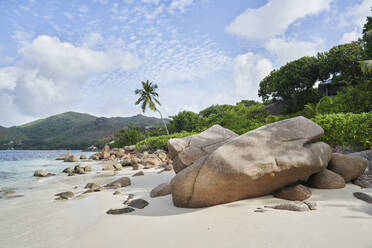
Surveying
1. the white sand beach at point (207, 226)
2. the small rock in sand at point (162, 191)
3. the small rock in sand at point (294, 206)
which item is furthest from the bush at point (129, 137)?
the small rock in sand at point (294, 206)

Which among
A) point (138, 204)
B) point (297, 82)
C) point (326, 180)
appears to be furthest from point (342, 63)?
point (138, 204)

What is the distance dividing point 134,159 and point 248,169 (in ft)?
48.4

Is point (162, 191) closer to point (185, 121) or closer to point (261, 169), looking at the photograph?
point (261, 169)

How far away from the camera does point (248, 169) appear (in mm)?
4004

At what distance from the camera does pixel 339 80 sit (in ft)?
93.1

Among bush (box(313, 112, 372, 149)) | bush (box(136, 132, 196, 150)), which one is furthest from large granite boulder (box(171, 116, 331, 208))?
bush (box(136, 132, 196, 150))

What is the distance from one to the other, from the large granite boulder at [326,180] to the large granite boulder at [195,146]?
2.47 meters

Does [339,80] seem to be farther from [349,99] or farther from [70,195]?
[70,195]

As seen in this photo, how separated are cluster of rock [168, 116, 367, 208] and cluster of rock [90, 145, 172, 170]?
7.08 m

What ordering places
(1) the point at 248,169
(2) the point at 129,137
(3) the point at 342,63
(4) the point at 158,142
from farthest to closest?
(2) the point at 129,137 < (4) the point at 158,142 < (3) the point at 342,63 < (1) the point at 248,169

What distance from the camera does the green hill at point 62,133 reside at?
9150 centimetres

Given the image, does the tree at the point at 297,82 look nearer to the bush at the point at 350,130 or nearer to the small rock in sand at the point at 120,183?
the bush at the point at 350,130

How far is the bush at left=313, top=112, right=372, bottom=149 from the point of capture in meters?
8.22

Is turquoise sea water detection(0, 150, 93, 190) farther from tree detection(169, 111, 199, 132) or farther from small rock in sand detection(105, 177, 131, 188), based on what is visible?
tree detection(169, 111, 199, 132)
